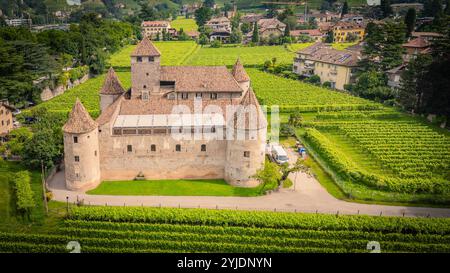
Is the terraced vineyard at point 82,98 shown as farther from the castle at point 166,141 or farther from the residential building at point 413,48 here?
the residential building at point 413,48

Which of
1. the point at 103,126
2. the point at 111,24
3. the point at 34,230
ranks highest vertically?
the point at 111,24

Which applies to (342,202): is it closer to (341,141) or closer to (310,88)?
(341,141)

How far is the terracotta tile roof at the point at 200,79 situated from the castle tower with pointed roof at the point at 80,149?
58.1 ft

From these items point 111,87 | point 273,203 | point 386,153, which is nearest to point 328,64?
point 386,153

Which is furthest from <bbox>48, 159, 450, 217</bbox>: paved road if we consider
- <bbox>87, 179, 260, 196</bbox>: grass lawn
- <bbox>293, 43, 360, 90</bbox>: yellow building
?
<bbox>293, 43, 360, 90</bbox>: yellow building

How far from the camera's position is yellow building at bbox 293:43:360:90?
104562 mm

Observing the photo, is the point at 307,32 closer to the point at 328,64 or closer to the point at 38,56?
the point at 328,64

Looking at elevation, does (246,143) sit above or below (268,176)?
above

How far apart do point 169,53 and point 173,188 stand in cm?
11019

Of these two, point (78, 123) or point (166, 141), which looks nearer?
point (78, 123)

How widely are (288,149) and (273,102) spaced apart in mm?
26891

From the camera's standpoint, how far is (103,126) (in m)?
51.2

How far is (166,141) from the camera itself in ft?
171

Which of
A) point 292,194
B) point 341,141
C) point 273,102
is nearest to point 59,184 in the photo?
point 292,194
